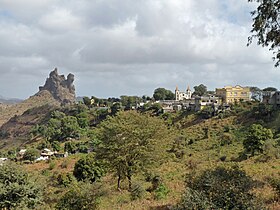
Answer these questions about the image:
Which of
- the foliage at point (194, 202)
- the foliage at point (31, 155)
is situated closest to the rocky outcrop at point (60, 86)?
the foliage at point (31, 155)

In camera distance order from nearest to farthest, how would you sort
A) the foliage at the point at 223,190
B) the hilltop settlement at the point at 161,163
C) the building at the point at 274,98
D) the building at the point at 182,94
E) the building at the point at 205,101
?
the foliage at the point at 223,190 → the hilltop settlement at the point at 161,163 → the building at the point at 274,98 → the building at the point at 205,101 → the building at the point at 182,94

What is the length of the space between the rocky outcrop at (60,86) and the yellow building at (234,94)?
128527 millimetres

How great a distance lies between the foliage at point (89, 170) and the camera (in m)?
25.8

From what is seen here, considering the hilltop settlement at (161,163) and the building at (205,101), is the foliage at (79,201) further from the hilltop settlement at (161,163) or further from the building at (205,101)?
the building at (205,101)

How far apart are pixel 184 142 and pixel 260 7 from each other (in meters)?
37.7

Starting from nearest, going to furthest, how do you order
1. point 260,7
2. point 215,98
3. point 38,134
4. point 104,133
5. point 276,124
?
point 260,7 → point 104,133 → point 276,124 → point 215,98 → point 38,134

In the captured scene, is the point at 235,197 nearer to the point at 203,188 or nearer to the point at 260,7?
the point at 203,188

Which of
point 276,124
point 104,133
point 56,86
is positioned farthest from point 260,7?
point 56,86

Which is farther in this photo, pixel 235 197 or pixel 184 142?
pixel 184 142

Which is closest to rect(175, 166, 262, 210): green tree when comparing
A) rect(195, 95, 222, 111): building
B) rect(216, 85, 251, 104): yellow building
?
rect(195, 95, 222, 111): building

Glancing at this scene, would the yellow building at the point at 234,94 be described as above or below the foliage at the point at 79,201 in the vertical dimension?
above

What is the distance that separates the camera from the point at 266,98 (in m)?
64.6

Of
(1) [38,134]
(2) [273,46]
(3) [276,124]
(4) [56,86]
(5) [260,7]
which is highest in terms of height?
(4) [56,86]

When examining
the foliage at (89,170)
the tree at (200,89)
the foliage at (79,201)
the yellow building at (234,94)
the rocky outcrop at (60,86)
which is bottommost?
the foliage at (89,170)
